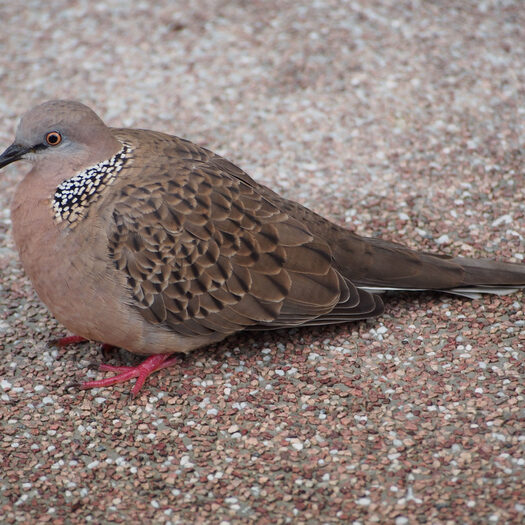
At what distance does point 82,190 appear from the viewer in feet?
13.0

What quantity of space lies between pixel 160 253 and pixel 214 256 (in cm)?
27

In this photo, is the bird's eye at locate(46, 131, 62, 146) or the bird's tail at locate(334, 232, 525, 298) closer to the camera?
the bird's eye at locate(46, 131, 62, 146)

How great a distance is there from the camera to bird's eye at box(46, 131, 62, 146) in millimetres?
3992

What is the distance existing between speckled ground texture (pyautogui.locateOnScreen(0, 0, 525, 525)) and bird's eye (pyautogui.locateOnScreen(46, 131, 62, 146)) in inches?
45.5

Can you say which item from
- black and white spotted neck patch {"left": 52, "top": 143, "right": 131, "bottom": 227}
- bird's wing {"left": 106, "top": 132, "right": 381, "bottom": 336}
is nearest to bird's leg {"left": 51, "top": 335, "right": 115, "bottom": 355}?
bird's wing {"left": 106, "top": 132, "right": 381, "bottom": 336}

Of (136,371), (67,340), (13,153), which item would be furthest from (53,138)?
(136,371)

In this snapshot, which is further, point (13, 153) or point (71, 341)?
point (71, 341)

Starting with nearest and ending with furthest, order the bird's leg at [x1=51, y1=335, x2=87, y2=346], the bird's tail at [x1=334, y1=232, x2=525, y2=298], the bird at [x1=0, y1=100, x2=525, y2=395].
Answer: the bird at [x1=0, y1=100, x2=525, y2=395] → the bird's tail at [x1=334, y1=232, x2=525, y2=298] → the bird's leg at [x1=51, y1=335, x2=87, y2=346]

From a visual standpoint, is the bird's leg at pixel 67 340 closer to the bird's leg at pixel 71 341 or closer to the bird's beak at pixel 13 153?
the bird's leg at pixel 71 341

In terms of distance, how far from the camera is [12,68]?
22.8ft

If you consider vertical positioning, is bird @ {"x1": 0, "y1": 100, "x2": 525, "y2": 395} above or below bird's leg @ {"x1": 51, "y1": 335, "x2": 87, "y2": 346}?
above

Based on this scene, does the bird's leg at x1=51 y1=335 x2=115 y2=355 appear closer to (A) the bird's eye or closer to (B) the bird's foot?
(B) the bird's foot

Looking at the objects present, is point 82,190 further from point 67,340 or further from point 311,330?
point 311,330

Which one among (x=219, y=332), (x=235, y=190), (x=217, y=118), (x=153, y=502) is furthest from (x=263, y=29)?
(x=153, y=502)
